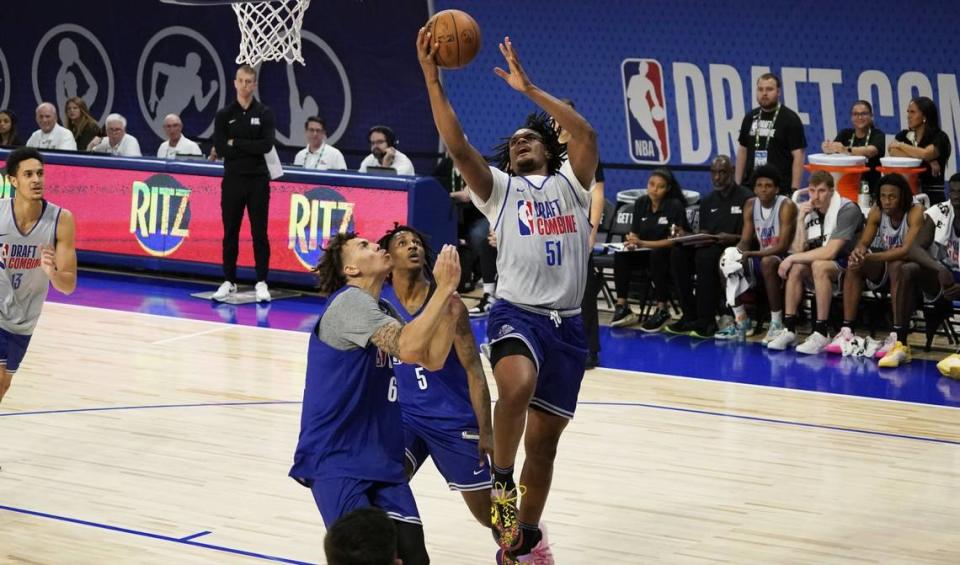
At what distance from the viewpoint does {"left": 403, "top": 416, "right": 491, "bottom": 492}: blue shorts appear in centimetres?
554

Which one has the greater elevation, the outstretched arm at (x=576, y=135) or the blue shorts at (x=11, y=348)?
the outstretched arm at (x=576, y=135)

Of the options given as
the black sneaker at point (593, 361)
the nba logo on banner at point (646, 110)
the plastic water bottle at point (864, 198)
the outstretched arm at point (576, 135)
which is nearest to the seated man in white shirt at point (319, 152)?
the nba logo on banner at point (646, 110)

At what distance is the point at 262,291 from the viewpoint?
42.7 feet

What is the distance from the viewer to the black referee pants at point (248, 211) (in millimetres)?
12719

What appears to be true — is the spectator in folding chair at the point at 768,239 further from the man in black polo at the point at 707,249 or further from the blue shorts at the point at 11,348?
the blue shorts at the point at 11,348

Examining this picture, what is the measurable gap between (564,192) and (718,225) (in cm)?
619

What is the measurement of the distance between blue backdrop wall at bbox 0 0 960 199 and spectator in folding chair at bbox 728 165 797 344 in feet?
10.2

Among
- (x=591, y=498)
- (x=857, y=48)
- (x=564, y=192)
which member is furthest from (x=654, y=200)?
(x=564, y=192)

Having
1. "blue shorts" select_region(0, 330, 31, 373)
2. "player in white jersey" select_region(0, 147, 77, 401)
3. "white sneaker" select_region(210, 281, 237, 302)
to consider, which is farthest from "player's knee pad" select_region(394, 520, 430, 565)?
"white sneaker" select_region(210, 281, 237, 302)

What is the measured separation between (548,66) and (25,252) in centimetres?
942

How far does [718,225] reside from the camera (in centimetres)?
1185

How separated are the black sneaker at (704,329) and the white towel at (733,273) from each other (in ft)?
1.18

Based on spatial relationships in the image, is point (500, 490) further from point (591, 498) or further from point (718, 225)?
point (718, 225)

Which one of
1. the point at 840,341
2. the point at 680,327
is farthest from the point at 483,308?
the point at 840,341
